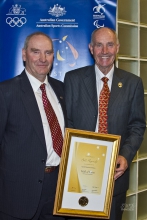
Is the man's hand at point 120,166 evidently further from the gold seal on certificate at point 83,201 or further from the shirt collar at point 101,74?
the shirt collar at point 101,74

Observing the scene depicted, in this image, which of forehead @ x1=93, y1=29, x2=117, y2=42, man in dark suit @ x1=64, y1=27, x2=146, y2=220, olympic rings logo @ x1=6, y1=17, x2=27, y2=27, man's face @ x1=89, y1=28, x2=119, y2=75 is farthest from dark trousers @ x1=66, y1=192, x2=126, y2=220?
olympic rings logo @ x1=6, y1=17, x2=27, y2=27

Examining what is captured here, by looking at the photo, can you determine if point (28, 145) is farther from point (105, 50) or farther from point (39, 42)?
point (105, 50)

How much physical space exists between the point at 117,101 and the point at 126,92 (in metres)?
0.12

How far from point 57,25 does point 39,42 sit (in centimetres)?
107

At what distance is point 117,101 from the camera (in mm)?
2578

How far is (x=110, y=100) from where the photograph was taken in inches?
101

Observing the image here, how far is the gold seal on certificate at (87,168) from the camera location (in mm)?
2268

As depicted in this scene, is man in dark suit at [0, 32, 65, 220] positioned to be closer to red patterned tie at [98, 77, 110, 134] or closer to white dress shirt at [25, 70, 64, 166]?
white dress shirt at [25, 70, 64, 166]

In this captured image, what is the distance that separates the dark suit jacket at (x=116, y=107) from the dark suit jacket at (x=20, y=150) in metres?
0.44

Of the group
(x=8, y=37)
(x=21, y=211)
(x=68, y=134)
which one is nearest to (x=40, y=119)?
(x=68, y=134)

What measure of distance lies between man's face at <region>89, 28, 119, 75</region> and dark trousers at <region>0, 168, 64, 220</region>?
0.92 meters

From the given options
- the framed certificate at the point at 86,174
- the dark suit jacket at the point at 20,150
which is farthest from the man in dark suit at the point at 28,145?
the framed certificate at the point at 86,174

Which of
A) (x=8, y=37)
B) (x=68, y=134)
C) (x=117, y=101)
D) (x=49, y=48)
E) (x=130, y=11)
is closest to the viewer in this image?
(x=68, y=134)

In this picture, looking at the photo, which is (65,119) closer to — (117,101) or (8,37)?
(117,101)
